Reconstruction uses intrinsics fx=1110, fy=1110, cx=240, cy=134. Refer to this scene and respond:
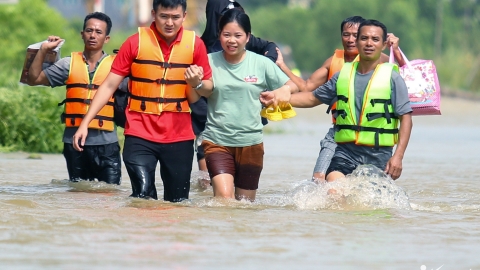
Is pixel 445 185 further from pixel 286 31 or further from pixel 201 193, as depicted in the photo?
pixel 286 31

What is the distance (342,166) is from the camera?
26.1ft

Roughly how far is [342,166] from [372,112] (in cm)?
46

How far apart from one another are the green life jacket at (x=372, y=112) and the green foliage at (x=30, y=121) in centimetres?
657

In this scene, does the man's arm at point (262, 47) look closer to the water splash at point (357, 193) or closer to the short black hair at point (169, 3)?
the water splash at point (357, 193)

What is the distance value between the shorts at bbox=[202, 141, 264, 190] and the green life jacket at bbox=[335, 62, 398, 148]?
66 centimetres

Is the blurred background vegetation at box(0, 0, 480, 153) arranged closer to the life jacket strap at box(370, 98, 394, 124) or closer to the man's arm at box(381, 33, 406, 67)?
the man's arm at box(381, 33, 406, 67)

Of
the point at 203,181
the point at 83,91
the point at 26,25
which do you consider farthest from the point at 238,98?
the point at 26,25

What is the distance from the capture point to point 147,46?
299 inches

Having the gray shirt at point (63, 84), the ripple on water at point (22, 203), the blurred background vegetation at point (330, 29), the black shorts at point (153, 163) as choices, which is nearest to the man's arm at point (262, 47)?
the gray shirt at point (63, 84)

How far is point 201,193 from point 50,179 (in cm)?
173

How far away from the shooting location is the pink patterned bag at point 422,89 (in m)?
8.23

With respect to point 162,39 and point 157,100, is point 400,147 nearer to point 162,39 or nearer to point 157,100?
point 157,100

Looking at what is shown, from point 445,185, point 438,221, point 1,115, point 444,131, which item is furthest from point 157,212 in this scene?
point 444,131

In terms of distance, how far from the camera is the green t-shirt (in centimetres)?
778
